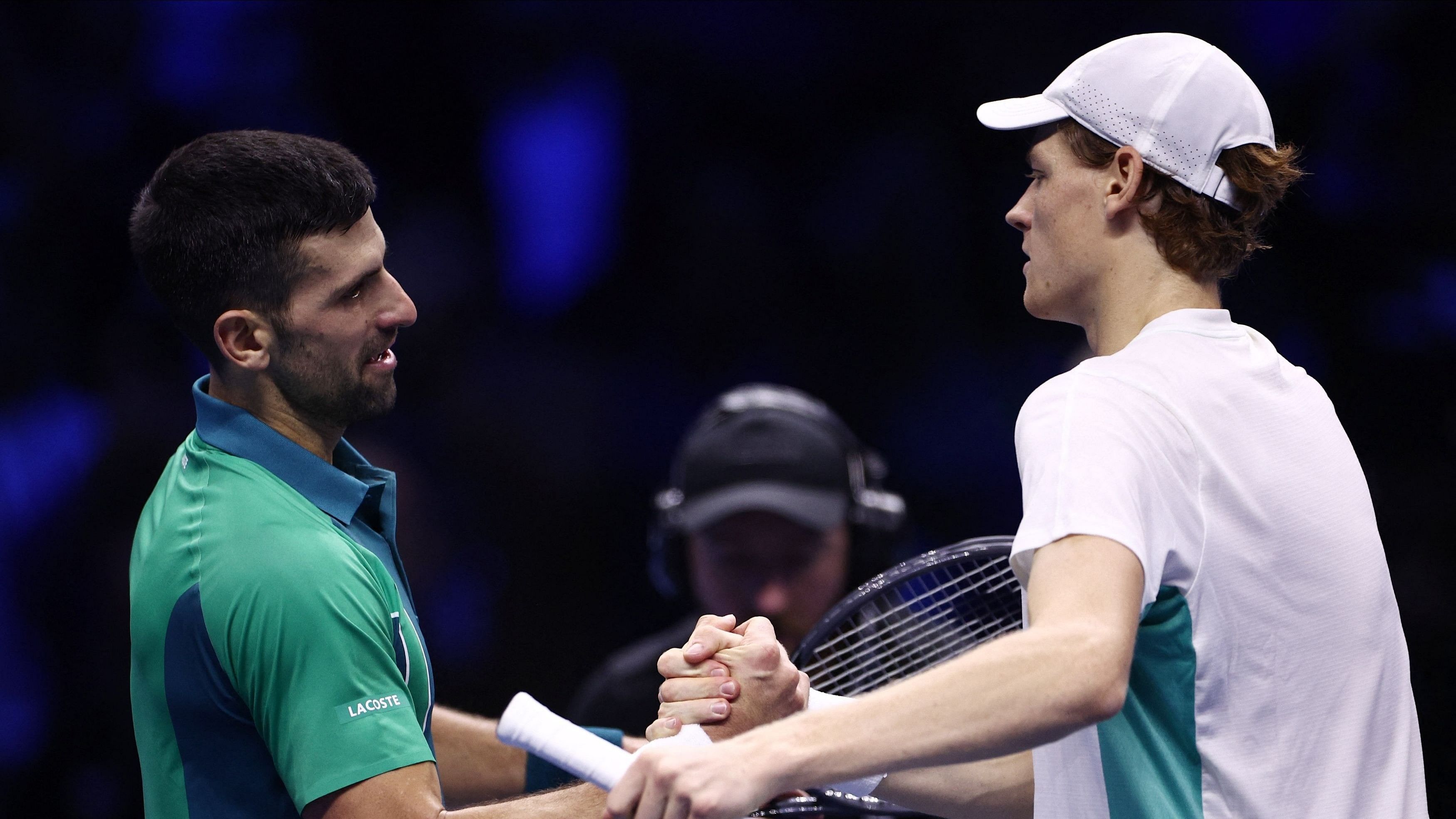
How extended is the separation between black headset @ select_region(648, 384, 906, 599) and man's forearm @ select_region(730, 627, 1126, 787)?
2.03 meters

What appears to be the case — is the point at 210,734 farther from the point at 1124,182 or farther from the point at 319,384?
the point at 1124,182

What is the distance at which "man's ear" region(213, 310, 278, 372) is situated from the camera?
2029mm

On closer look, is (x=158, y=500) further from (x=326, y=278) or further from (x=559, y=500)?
(x=559, y=500)

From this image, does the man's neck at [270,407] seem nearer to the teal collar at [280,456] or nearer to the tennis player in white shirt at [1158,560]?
the teal collar at [280,456]

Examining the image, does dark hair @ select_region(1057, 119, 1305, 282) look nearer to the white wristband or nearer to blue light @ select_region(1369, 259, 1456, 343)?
the white wristband

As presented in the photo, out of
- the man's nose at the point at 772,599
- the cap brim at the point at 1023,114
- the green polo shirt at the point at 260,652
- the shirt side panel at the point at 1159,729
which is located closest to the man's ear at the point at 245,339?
the green polo shirt at the point at 260,652

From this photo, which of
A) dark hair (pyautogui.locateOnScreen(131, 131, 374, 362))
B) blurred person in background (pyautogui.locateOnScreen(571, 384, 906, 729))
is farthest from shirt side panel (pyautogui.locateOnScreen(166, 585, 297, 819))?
blurred person in background (pyautogui.locateOnScreen(571, 384, 906, 729))

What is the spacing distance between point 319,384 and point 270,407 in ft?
0.25

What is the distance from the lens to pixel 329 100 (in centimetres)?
413

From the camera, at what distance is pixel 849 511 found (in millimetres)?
3359

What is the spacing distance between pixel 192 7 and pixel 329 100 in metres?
0.45

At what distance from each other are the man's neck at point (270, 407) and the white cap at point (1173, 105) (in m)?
1.17

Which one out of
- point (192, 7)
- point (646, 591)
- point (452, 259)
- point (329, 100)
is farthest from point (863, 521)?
point (192, 7)

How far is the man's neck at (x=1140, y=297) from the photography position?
170cm
